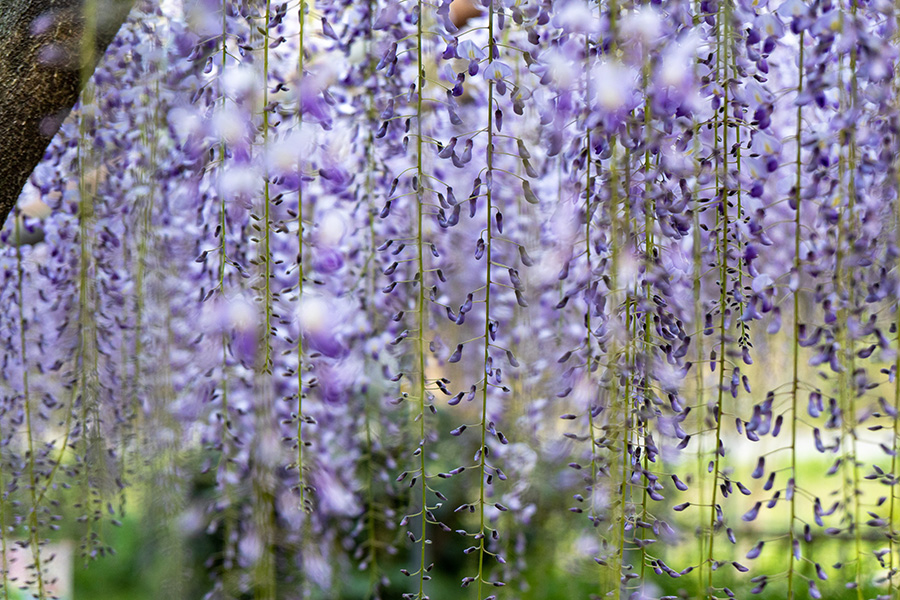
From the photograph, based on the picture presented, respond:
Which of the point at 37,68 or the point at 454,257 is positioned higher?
the point at 454,257

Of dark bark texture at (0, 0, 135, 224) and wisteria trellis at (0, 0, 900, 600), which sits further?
dark bark texture at (0, 0, 135, 224)

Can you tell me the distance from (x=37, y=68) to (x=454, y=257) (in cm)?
136

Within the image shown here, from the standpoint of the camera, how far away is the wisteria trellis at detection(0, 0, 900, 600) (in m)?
0.91

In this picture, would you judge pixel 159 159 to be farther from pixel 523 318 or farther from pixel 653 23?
pixel 653 23

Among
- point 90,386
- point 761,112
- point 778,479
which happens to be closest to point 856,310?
point 761,112

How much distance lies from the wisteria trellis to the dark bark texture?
3 cm

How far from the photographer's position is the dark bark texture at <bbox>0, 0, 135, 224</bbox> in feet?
3.68

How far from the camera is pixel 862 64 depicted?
2.94 ft

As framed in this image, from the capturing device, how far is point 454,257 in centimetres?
234

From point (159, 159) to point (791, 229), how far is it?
5.64 ft

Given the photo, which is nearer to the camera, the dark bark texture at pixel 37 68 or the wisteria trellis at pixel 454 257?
the wisteria trellis at pixel 454 257

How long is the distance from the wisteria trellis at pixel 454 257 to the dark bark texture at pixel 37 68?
0.09ft

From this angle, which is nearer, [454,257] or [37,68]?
[37,68]

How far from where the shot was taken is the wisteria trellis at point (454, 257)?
0.91m
